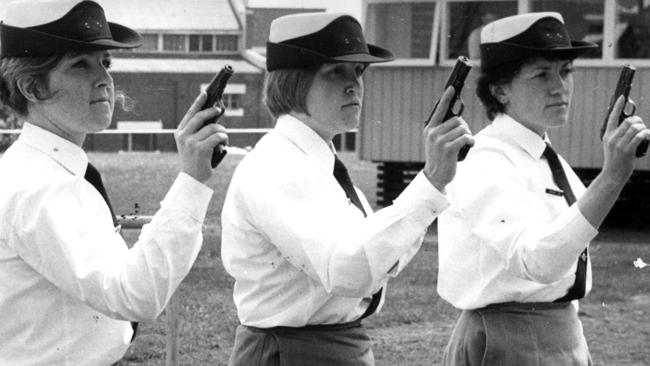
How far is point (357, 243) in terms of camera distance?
3512 mm

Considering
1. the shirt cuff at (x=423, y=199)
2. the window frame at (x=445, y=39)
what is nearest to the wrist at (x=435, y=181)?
the shirt cuff at (x=423, y=199)

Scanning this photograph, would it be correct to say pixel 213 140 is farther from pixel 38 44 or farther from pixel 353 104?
pixel 353 104

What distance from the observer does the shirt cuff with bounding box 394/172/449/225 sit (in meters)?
3.34

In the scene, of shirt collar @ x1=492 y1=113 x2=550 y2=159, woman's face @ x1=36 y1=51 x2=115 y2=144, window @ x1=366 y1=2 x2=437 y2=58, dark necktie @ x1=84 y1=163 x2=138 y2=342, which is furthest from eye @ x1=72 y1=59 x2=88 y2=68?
window @ x1=366 y1=2 x2=437 y2=58

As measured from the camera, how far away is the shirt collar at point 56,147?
11.2 ft

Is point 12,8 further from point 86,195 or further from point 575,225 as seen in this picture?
point 575,225

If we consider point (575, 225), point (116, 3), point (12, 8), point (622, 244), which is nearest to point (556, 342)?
point (575, 225)

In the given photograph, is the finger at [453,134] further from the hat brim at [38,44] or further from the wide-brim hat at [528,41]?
the wide-brim hat at [528,41]

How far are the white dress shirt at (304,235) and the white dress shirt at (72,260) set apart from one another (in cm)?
51

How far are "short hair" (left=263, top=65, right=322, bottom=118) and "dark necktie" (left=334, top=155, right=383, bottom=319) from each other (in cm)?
20

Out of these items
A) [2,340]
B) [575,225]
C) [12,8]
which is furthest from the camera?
[575,225]

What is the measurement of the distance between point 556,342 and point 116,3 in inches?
1345

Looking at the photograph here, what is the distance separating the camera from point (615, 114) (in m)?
3.65

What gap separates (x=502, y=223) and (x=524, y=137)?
0.46 metres
